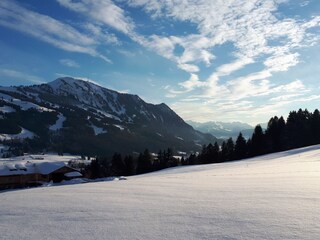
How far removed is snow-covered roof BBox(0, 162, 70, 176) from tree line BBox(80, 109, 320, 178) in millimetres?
12936

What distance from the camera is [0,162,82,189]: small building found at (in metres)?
64.9

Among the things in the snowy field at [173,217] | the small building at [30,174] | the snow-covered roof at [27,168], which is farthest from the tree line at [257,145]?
the snowy field at [173,217]

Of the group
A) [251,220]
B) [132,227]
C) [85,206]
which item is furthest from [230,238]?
[85,206]

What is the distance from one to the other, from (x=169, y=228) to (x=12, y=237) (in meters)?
2.83

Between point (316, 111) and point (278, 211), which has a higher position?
point (316, 111)

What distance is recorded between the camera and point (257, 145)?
7300 centimetres

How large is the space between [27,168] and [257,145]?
172 ft

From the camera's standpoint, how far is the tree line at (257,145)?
2685 inches

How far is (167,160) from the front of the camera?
85625 mm

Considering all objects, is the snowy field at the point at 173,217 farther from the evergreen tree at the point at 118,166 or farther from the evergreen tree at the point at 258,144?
the evergreen tree at the point at 118,166

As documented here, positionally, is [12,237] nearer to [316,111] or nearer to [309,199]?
[309,199]

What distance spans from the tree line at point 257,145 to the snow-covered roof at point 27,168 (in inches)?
509

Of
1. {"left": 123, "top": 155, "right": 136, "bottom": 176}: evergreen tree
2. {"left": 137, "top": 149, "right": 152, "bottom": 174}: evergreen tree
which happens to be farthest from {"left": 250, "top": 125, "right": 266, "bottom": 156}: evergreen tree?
{"left": 123, "top": 155, "right": 136, "bottom": 176}: evergreen tree

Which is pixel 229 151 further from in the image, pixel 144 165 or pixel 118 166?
pixel 118 166
